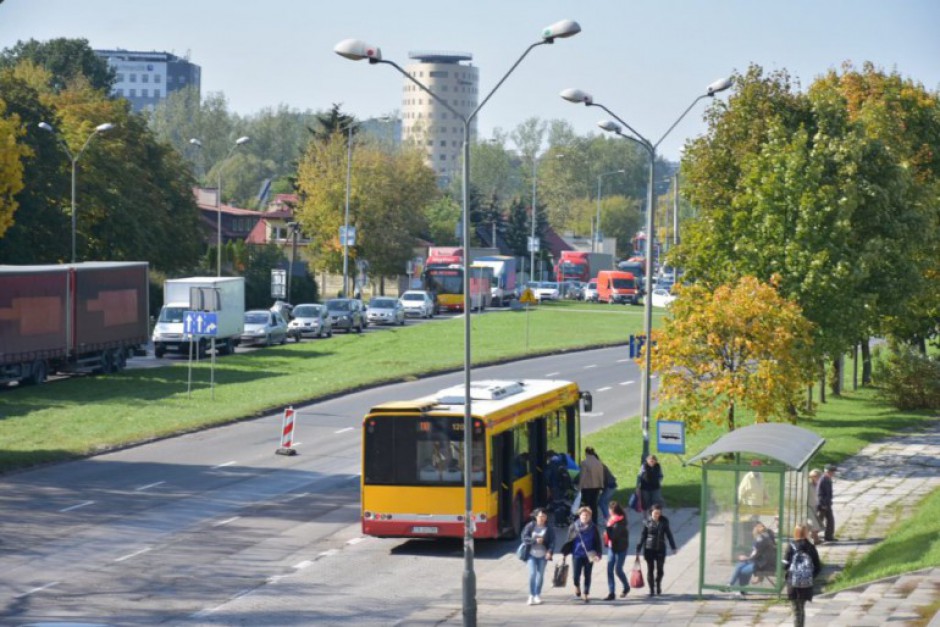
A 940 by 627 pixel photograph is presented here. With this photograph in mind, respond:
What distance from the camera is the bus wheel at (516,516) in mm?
25922

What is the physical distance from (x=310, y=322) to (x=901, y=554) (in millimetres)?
51073

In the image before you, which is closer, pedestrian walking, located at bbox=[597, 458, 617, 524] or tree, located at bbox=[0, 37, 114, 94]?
pedestrian walking, located at bbox=[597, 458, 617, 524]

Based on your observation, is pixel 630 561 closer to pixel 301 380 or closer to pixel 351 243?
pixel 301 380

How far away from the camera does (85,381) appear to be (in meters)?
50.8

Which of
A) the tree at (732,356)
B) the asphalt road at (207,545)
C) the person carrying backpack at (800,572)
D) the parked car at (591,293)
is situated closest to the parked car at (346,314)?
the asphalt road at (207,545)

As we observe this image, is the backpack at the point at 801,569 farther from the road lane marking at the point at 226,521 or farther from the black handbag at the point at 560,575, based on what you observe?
the road lane marking at the point at 226,521

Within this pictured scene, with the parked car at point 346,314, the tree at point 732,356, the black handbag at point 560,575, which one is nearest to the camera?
the black handbag at point 560,575

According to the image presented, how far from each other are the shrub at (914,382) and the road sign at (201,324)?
855 inches

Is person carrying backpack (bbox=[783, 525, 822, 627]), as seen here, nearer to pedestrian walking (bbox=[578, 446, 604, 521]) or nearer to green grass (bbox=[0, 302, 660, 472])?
pedestrian walking (bbox=[578, 446, 604, 521])

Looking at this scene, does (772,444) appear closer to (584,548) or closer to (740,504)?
(740,504)

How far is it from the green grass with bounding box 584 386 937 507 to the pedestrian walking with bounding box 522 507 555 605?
28.4 ft

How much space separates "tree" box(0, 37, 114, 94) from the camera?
123 metres

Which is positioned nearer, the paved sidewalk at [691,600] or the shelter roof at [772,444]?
the paved sidewalk at [691,600]

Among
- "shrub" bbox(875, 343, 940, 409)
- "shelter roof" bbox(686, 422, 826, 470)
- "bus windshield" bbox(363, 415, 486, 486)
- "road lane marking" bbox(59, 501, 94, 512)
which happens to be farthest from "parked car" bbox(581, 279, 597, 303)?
"bus windshield" bbox(363, 415, 486, 486)
